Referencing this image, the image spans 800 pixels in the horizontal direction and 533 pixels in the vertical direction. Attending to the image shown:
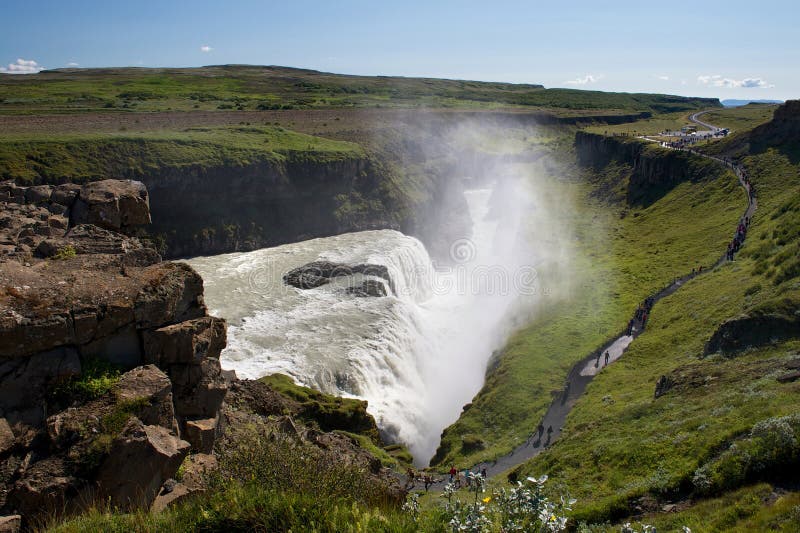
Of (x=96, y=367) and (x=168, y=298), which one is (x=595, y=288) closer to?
(x=168, y=298)

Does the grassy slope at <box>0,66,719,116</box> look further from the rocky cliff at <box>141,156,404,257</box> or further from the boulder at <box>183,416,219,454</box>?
the boulder at <box>183,416,219,454</box>

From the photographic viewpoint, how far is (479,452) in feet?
92.9

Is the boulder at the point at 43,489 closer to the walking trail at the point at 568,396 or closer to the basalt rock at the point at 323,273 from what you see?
the walking trail at the point at 568,396

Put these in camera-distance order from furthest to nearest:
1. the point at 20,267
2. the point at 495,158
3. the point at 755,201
→ the point at 495,158 → the point at 755,201 → the point at 20,267

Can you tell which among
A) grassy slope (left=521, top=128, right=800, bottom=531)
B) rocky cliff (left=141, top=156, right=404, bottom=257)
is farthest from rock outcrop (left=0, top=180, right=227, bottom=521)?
rocky cliff (left=141, top=156, right=404, bottom=257)

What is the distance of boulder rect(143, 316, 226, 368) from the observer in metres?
12.8

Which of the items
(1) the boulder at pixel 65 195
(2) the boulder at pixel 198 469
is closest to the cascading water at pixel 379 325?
(1) the boulder at pixel 65 195

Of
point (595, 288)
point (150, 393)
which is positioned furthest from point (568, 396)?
point (150, 393)

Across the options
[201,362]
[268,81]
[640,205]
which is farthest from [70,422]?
[268,81]

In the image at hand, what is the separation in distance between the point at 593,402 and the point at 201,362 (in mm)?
22709

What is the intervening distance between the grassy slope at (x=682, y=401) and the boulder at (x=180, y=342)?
10.7m

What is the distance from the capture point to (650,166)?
83.2 metres

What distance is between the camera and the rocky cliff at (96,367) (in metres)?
Answer: 10.4

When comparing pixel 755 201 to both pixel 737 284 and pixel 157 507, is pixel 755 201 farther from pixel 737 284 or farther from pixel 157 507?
pixel 157 507
